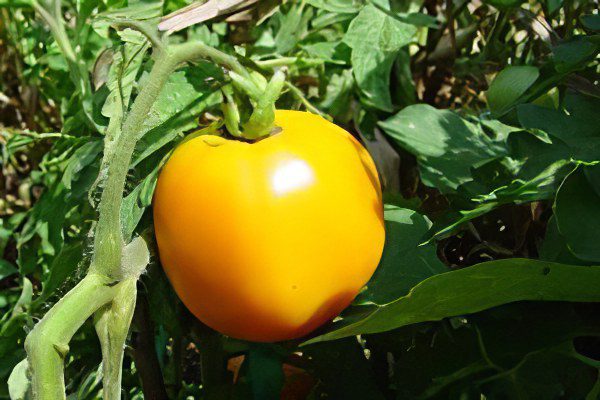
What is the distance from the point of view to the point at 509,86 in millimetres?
708

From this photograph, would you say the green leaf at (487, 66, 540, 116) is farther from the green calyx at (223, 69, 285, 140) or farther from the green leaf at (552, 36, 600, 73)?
the green calyx at (223, 69, 285, 140)

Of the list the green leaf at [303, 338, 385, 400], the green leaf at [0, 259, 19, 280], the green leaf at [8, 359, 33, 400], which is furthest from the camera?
the green leaf at [0, 259, 19, 280]

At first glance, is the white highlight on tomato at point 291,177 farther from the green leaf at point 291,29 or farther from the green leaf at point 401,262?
the green leaf at point 291,29

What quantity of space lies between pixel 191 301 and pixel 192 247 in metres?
0.05

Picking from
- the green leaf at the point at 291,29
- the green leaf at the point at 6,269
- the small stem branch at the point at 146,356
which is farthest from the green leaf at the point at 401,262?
the green leaf at the point at 6,269

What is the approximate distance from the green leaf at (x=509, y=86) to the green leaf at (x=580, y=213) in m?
0.19

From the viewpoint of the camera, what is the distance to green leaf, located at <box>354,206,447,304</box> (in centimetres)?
62

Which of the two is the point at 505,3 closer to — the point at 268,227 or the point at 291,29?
the point at 291,29

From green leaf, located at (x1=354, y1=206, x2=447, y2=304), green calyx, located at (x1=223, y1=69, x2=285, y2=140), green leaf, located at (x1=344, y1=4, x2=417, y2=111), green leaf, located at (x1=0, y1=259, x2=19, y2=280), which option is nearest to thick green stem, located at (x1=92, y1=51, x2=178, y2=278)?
green calyx, located at (x1=223, y1=69, x2=285, y2=140)

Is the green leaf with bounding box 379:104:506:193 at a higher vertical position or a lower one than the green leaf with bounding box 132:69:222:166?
lower

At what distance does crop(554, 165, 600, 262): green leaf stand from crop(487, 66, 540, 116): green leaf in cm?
19

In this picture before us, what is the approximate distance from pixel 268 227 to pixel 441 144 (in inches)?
8.8

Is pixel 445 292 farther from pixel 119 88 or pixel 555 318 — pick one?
pixel 119 88

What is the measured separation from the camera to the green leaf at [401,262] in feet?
2.02
